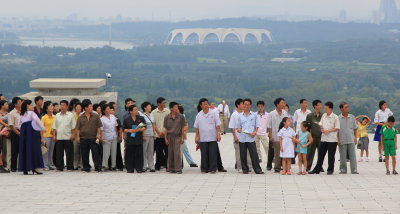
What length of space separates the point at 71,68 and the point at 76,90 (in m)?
121

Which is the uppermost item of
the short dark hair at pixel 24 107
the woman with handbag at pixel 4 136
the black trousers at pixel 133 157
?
the short dark hair at pixel 24 107

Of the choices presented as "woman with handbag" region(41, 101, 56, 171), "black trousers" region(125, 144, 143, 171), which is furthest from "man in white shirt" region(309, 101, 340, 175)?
"woman with handbag" region(41, 101, 56, 171)

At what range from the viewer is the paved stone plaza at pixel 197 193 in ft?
37.6

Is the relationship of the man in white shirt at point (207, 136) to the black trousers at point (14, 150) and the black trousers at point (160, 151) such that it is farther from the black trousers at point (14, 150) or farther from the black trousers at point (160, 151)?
the black trousers at point (14, 150)

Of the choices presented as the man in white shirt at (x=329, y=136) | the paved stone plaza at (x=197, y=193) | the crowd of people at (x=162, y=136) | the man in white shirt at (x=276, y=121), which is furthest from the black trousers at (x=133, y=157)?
the man in white shirt at (x=329, y=136)

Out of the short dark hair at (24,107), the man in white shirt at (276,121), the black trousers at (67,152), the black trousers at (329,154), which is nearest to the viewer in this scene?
the short dark hair at (24,107)

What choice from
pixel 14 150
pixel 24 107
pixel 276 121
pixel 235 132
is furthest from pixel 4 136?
pixel 276 121

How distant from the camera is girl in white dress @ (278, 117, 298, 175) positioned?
52.4ft

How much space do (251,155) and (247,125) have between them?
1.70 ft

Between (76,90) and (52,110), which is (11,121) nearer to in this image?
(52,110)

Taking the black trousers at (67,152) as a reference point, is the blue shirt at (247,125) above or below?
above

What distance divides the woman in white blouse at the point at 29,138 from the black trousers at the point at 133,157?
154 cm

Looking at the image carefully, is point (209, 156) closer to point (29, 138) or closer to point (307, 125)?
point (307, 125)

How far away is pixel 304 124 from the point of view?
16.2m
